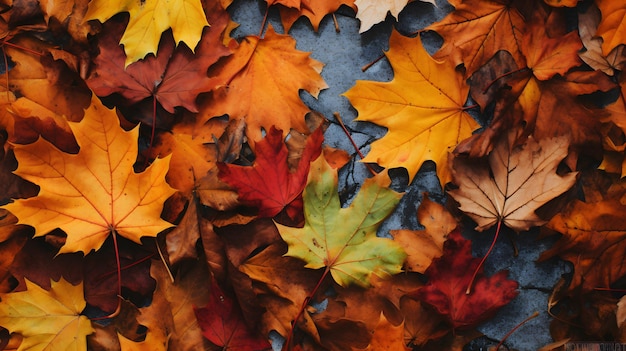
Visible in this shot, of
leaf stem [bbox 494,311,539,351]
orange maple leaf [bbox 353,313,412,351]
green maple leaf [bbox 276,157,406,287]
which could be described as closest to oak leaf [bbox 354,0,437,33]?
green maple leaf [bbox 276,157,406,287]

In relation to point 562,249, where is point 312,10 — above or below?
above

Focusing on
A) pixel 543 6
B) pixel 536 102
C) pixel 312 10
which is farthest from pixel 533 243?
pixel 312 10

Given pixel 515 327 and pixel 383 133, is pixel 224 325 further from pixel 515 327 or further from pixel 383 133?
pixel 515 327

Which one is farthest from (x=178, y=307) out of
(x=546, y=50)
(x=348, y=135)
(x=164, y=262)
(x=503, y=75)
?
(x=546, y=50)

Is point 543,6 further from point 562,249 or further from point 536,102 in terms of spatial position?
point 562,249

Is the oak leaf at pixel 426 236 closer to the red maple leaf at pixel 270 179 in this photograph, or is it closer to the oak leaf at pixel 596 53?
the red maple leaf at pixel 270 179

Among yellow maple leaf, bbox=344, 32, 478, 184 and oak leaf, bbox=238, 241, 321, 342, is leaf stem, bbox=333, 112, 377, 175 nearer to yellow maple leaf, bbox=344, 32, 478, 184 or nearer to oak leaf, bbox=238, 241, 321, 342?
yellow maple leaf, bbox=344, 32, 478, 184
